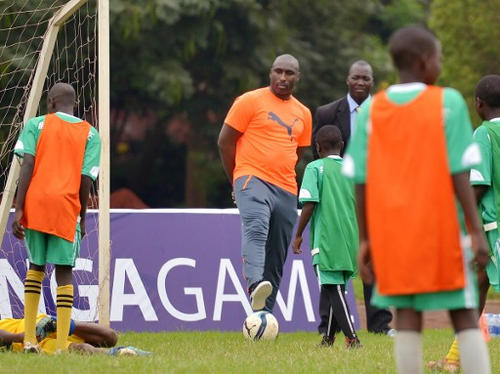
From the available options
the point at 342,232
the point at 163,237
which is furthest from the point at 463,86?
the point at 342,232

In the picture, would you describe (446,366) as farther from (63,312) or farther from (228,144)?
(228,144)

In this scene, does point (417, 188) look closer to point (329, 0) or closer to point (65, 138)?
point (65, 138)

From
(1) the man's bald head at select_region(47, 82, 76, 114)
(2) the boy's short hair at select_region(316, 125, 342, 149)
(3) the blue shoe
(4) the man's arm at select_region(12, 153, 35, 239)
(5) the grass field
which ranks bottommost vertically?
(5) the grass field

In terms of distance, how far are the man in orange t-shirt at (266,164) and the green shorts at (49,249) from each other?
2.05 metres

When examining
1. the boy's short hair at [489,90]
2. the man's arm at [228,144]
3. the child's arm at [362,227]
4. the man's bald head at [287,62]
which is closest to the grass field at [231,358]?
the man's arm at [228,144]

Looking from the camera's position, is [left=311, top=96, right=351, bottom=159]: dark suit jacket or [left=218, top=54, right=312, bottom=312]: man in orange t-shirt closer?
[left=218, top=54, right=312, bottom=312]: man in orange t-shirt

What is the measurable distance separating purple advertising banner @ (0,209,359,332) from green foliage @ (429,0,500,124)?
45.0 ft

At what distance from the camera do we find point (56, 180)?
27.2 ft

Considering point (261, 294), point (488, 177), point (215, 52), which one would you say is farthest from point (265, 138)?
point (215, 52)

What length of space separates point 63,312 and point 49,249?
0.44 meters

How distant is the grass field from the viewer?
7.20m

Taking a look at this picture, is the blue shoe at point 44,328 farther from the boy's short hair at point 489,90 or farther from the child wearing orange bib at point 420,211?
the child wearing orange bib at point 420,211

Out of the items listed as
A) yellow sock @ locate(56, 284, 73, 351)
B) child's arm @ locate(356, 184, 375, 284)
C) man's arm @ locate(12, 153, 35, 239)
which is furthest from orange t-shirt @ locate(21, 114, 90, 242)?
child's arm @ locate(356, 184, 375, 284)

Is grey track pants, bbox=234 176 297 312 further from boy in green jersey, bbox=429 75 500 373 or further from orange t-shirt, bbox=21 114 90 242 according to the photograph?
boy in green jersey, bbox=429 75 500 373
